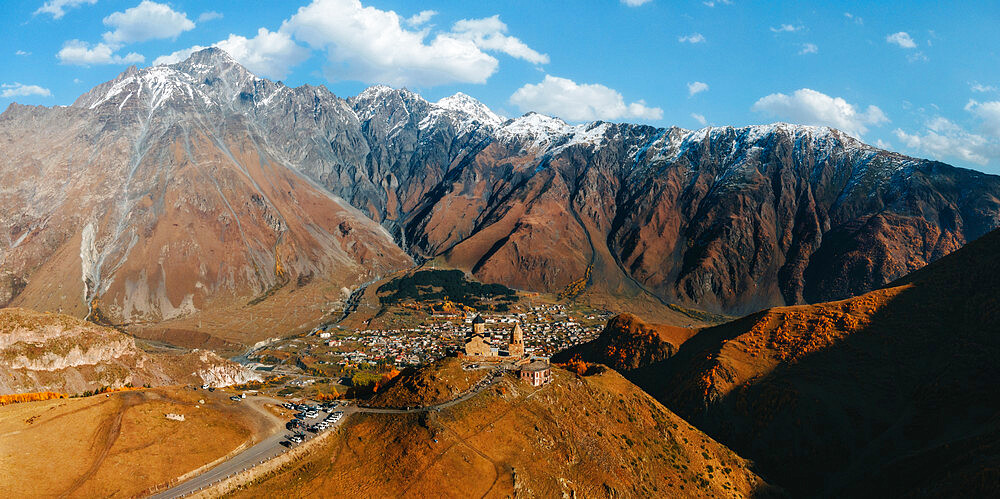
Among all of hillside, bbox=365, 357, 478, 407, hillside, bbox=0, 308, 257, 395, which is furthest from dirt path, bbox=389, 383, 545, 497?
hillside, bbox=0, 308, 257, 395

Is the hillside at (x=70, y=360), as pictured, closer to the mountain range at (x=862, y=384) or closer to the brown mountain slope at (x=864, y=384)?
the mountain range at (x=862, y=384)

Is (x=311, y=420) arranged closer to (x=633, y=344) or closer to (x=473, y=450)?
(x=473, y=450)

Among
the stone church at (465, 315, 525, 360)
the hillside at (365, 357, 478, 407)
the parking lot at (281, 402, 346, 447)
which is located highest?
the stone church at (465, 315, 525, 360)

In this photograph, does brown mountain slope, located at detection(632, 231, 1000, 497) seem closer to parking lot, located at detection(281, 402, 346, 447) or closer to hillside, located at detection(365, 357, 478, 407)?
hillside, located at detection(365, 357, 478, 407)

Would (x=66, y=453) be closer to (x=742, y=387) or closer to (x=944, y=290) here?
(x=742, y=387)

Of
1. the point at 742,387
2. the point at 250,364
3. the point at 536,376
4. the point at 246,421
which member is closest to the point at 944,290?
the point at 742,387

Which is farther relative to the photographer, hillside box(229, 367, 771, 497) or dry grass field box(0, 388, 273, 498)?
hillside box(229, 367, 771, 497)
